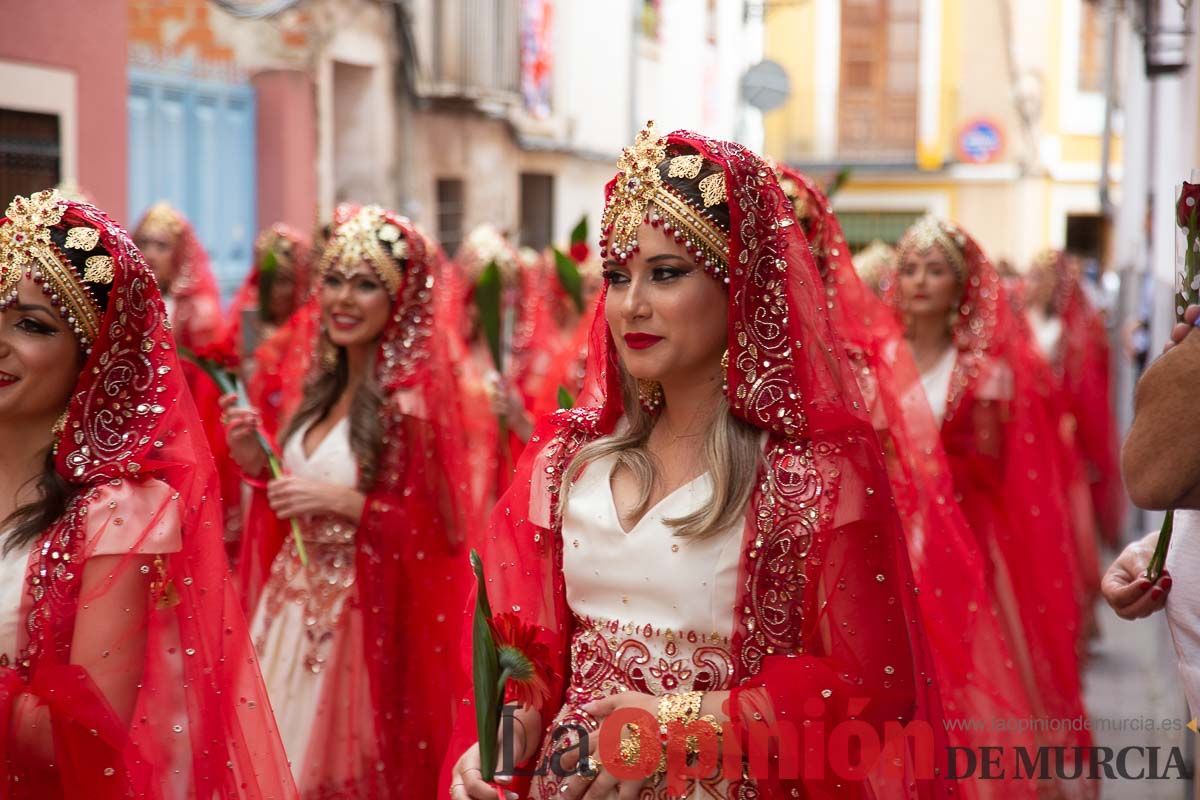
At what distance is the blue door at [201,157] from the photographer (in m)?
10.5

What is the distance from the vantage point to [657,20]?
66.7ft

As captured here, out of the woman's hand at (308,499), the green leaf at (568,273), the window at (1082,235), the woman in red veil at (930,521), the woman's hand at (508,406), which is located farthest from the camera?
the window at (1082,235)

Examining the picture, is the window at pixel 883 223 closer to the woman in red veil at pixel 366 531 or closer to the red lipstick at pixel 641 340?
the woman in red veil at pixel 366 531

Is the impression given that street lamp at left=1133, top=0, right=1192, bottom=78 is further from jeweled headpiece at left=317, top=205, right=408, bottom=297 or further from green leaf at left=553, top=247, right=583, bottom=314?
jeweled headpiece at left=317, top=205, right=408, bottom=297

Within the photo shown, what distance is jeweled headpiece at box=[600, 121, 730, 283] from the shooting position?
2.62 metres

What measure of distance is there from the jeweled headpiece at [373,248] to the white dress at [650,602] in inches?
84.1

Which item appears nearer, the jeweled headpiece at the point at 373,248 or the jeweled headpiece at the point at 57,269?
the jeweled headpiece at the point at 57,269

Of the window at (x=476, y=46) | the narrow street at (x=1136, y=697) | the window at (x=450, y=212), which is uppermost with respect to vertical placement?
the window at (x=476, y=46)

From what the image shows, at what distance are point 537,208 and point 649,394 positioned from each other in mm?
16273

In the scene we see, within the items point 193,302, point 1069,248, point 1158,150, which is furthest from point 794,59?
point 193,302

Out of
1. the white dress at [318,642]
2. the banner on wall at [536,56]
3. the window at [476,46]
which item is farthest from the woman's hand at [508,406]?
the banner on wall at [536,56]

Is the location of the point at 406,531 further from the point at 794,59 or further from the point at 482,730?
the point at 794,59

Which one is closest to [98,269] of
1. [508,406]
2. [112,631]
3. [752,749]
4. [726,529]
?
[112,631]

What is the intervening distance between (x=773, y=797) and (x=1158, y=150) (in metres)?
7.82
